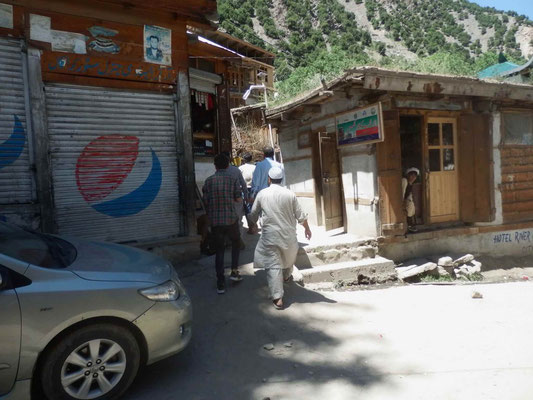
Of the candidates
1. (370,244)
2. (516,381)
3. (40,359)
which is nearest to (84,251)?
(40,359)

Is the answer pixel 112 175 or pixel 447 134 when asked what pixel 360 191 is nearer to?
pixel 447 134

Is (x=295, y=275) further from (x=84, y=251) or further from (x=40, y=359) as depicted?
(x=40, y=359)

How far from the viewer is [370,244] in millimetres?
6840

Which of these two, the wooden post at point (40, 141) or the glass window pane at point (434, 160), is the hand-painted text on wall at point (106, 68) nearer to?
the wooden post at point (40, 141)

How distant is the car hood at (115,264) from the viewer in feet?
9.37

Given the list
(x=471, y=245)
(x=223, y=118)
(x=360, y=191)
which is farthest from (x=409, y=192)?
(x=223, y=118)

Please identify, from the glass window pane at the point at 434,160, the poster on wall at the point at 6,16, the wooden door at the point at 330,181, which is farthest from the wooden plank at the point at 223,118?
the poster on wall at the point at 6,16

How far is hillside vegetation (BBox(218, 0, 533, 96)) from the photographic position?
183 feet

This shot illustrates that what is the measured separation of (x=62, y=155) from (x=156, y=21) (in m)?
2.55

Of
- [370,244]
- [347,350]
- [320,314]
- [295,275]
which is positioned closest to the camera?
[347,350]

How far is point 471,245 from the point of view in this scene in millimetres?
7762

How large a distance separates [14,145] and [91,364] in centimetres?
355

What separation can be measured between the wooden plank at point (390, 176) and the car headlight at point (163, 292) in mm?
4669

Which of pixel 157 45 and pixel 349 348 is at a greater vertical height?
pixel 157 45
